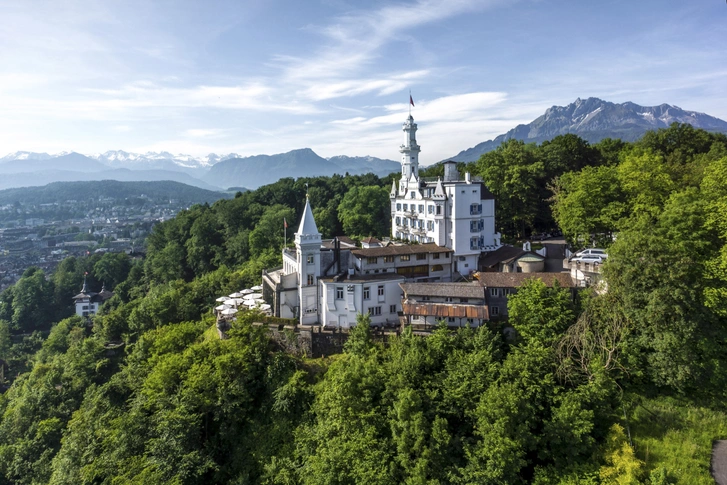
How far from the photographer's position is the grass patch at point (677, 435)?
22.2 metres

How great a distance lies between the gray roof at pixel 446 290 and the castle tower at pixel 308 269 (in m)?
8.29

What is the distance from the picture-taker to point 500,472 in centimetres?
2231

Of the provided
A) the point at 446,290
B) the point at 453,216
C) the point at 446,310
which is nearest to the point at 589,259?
the point at 446,290

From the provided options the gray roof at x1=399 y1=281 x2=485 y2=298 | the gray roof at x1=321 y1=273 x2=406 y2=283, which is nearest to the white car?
the gray roof at x1=399 y1=281 x2=485 y2=298

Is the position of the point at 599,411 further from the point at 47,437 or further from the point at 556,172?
the point at 47,437

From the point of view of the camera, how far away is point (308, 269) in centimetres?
3647

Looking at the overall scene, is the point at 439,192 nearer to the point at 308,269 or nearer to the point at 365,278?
the point at 365,278

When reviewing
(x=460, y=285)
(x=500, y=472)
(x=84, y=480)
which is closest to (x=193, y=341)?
(x=84, y=480)

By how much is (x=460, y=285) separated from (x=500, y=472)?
14.1 meters

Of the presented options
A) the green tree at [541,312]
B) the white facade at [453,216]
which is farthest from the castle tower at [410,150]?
the green tree at [541,312]

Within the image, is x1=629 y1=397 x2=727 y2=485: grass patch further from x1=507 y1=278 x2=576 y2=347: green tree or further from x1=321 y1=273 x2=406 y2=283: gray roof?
x1=321 y1=273 x2=406 y2=283: gray roof

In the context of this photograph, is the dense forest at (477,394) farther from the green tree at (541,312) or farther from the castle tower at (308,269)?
the castle tower at (308,269)

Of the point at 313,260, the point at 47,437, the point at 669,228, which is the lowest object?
the point at 47,437

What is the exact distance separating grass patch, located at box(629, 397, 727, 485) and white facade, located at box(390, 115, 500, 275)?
63.3 feet
